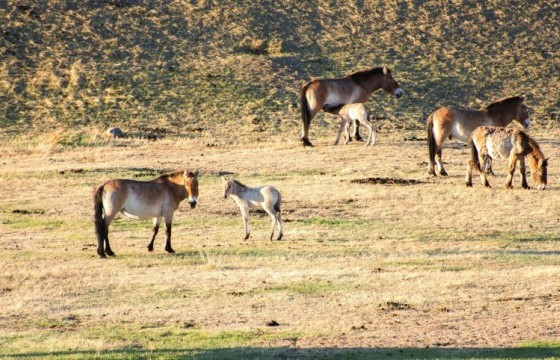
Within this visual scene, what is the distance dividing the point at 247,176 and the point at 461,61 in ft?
94.9

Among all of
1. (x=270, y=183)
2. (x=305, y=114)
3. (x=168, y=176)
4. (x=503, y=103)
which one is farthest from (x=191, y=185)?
(x=305, y=114)

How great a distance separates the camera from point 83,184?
35375 millimetres

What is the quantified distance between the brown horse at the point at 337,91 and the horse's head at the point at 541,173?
396 inches

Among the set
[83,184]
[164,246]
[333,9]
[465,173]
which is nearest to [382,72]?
[465,173]

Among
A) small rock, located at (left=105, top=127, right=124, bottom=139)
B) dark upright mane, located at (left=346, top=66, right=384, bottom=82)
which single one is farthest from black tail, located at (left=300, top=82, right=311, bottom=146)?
small rock, located at (left=105, top=127, right=124, bottom=139)

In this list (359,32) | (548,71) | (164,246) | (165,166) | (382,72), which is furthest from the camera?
(359,32)

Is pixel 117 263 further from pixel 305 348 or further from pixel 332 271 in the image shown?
pixel 305 348

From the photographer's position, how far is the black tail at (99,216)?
2533 cm

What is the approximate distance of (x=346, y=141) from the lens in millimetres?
41250

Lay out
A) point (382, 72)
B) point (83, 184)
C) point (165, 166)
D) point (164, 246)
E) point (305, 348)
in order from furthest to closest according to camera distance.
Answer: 1. point (382, 72)
2. point (165, 166)
3. point (83, 184)
4. point (164, 246)
5. point (305, 348)

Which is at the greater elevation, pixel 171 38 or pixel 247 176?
pixel 171 38

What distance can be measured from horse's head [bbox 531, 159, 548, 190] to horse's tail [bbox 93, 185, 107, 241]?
1308 cm

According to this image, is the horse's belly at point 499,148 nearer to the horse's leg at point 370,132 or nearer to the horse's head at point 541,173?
the horse's head at point 541,173

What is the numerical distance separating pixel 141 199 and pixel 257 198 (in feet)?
9.72
